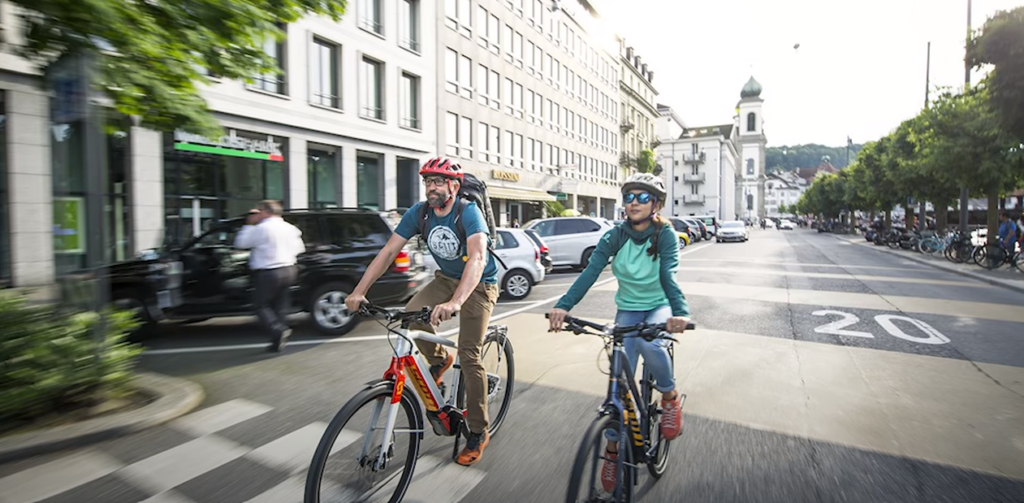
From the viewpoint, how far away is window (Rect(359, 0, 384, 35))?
21855mm

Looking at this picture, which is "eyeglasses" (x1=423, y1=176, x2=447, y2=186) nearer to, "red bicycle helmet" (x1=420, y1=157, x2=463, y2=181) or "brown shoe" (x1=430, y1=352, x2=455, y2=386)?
"red bicycle helmet" (x1=420, y1=157, x2=463, y2=181)

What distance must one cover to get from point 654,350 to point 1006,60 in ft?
47.1

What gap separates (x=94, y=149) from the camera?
15.1ft

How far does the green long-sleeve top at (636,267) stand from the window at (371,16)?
20.9m

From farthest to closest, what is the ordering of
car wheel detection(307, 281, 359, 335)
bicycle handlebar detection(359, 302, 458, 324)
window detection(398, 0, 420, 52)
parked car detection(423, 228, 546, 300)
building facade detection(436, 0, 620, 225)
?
building facade detection(436, 0, 620, 225) < window detection(398, 0, 420, 52) < parked car detection(423, 228, 546, 300) < car wheel detection(307, 281, 359, 335) < bicycle handlebar detection(359, 302, 458, 324)

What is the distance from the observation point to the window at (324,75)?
20.1 m

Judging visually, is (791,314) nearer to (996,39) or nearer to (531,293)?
(531,293)

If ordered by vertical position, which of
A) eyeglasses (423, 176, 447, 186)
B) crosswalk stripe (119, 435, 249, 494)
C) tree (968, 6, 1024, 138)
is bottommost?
crosswalk stripe (119, 435, 249, 494)

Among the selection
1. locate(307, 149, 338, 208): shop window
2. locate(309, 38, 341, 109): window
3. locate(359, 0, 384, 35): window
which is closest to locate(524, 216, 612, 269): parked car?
locate(307, 149, 338, 208): shop window

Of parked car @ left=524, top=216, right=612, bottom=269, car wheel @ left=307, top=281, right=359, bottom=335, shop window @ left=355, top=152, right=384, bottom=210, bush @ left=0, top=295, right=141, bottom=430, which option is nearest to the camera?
bush @ left=0, top=295, right=141, bottom=430

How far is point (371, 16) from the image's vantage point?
2258cm

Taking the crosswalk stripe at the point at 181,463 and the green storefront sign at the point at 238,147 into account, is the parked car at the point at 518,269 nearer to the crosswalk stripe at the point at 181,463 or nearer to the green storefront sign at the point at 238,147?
the crosswalk stripe at the point at 181,463

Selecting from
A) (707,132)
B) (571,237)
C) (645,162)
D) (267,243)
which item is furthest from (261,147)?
(707,132)

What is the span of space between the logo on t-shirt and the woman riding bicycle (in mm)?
808
